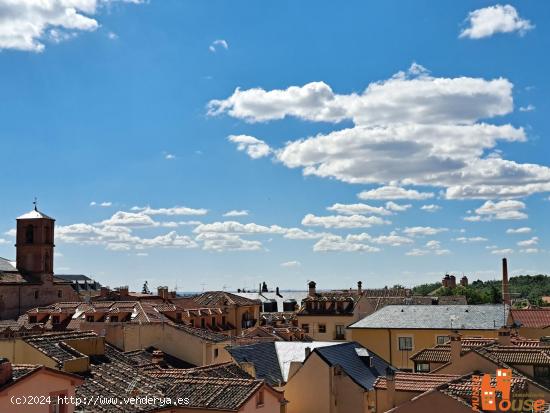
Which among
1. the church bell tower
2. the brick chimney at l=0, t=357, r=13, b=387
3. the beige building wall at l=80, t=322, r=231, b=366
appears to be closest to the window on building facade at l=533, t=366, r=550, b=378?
the beige building wall at l=80, t=322, r=231, b=366

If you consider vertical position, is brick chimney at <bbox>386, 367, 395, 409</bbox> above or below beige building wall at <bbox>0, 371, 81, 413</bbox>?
below

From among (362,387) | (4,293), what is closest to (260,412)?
(362,387)

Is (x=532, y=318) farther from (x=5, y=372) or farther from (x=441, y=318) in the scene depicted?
(x=5, y=372)

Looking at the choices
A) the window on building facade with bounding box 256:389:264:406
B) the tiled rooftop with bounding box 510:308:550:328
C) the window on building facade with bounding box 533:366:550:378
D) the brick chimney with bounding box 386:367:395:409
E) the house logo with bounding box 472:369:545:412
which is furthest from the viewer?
the tiled rooftop with bounding box 510:308:550:328

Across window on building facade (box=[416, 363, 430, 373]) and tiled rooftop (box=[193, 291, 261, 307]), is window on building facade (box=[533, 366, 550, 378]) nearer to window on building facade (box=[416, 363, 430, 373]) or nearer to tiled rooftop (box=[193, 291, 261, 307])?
window on building facade (box=[416, 363, 430, 373])

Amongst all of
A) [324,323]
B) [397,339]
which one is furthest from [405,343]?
[324,323]

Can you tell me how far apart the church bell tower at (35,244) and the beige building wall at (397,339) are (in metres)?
46.9

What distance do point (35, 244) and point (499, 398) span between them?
238 ft

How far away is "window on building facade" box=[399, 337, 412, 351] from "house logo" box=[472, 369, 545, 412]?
25660mm

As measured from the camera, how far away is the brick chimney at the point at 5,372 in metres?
17.3

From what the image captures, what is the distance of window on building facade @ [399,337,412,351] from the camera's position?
51.1 m

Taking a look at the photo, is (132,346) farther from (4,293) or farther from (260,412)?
(4,293)

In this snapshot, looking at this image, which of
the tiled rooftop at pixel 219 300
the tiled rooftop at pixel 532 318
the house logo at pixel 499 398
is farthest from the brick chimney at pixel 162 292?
the house logo at pixel 499 398

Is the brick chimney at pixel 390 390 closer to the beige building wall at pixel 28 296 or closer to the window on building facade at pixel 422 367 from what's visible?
the window on building facade at pixel 422 367
